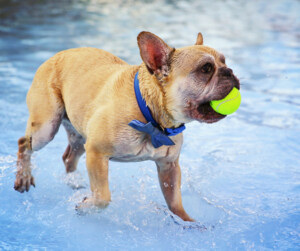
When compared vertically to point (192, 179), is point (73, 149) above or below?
above

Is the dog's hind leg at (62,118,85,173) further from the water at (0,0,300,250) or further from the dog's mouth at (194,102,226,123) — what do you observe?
the dog's mouth at (194,102,226,123)

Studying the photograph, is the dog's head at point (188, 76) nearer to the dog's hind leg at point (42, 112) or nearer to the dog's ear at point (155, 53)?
the dog's ear at point (155, 53)

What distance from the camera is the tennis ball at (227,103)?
3191mm

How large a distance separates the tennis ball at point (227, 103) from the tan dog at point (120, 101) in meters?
0.04

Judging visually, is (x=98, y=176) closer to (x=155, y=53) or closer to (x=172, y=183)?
(x=172, y=183)

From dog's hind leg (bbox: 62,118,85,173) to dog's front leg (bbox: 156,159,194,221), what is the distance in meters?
1.20

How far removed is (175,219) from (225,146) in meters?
2.29

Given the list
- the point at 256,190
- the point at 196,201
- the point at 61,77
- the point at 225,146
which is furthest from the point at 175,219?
the point at 225,146

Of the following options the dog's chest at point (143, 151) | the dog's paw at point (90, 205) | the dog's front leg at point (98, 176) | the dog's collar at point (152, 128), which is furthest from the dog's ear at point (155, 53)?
the dog's paw at point (90, 205)

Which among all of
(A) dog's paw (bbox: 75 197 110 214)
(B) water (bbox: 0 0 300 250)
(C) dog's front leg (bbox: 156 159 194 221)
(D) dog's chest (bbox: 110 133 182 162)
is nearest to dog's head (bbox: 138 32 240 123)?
(D) dog's chest (bbox: 110 133 182 162)

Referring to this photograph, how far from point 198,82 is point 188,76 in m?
0.08

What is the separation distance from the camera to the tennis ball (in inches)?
126

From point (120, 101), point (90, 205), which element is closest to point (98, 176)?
point (90, 205)

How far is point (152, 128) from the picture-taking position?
3.35 metres
